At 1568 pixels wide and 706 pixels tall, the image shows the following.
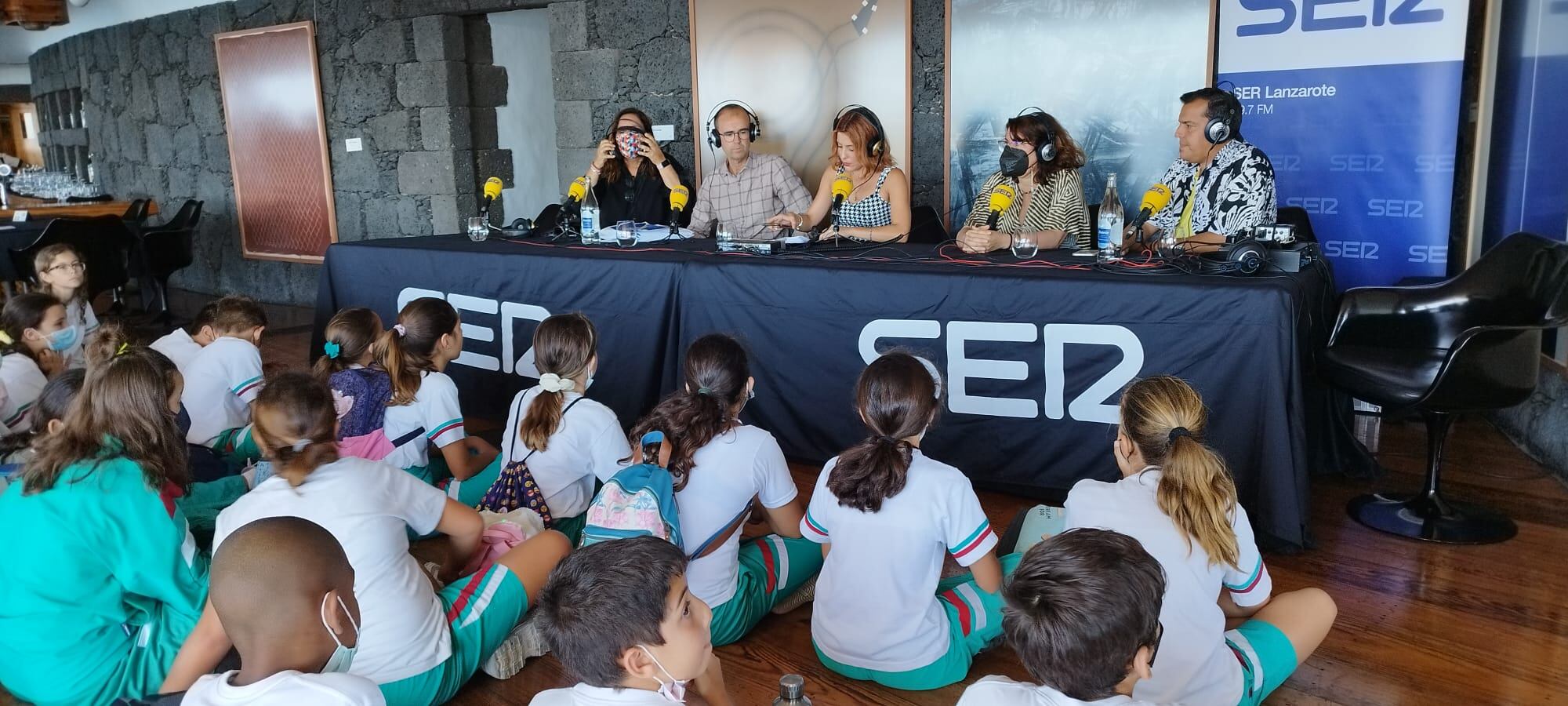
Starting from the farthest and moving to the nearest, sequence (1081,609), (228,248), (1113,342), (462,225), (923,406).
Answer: (228,248) < (462,225) < (1113,342) < (923,406) < (1081,609)

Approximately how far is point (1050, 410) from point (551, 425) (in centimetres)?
136

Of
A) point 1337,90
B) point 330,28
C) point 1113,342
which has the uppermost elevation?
point 330,28

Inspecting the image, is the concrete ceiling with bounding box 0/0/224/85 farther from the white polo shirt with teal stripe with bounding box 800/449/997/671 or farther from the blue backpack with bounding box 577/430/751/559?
the white polo shirt with teal stripe with bounding box 800/449/997/671

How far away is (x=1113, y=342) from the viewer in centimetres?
269

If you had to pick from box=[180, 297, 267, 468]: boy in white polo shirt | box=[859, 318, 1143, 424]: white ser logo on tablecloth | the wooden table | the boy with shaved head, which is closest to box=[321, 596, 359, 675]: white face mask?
the boy with shaved head

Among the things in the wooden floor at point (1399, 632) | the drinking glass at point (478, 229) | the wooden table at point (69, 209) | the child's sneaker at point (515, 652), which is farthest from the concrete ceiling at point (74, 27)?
the wooden floor at point (1399, 632)

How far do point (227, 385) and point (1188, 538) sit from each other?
274 cm

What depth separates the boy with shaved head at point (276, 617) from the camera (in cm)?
119

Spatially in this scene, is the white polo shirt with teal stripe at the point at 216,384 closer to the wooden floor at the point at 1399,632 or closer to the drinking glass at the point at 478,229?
the drinking glass at the point at 478,229

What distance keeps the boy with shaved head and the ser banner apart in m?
3.97

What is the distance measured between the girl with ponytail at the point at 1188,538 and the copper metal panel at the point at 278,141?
6.75m

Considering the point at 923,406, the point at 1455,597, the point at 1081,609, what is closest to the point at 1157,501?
the point at 923,406

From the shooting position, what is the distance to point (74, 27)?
34.6ft

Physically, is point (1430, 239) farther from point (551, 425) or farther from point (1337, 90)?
point (551, 425)
